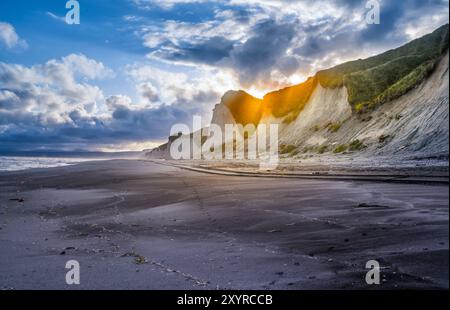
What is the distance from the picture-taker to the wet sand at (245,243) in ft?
12.2

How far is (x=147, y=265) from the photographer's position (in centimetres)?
472

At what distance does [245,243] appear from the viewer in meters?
5.54

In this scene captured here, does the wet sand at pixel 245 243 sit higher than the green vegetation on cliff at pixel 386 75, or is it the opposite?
the green vegetation on cliff at pixel 386 75

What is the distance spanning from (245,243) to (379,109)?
2893 centimetres

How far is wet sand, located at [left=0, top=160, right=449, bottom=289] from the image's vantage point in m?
3.73

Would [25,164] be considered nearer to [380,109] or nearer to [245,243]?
[380,109]

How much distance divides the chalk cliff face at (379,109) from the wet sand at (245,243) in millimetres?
2159

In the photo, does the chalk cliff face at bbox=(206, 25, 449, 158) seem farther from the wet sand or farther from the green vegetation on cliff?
the wet sand

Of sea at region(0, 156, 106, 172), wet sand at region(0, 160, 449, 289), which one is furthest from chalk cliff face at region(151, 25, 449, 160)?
sea at region(0, 156, 106, 172)

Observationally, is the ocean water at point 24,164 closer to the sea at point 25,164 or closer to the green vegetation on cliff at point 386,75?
the sea at point 25,164

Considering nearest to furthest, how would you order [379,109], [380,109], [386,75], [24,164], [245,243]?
[245,243], [380,109], [379,109], [386,75], [24,164]

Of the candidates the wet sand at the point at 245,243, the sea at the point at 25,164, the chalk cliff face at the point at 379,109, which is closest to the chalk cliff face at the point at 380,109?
the chalk cliff face at the point at 379,109

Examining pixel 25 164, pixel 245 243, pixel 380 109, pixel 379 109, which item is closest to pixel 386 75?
pixel 379 109
